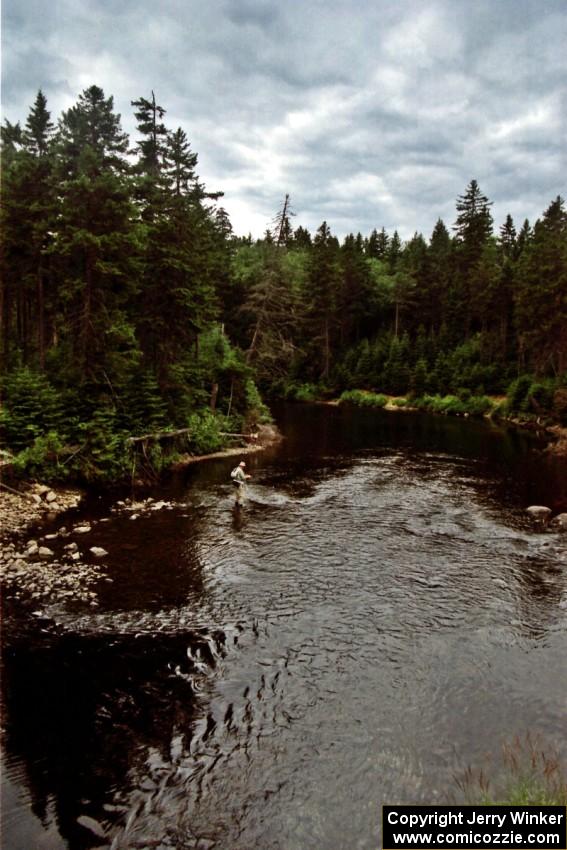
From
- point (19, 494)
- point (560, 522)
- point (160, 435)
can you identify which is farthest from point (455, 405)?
point (19, 494)

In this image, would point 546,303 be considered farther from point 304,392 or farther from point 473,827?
point 473,827

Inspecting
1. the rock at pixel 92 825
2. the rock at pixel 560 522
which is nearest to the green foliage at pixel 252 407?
the rock at pixel 560 522

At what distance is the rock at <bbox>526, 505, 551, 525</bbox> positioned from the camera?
21281 mm

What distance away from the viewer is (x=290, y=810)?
7668 millimetres

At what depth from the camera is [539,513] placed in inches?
868

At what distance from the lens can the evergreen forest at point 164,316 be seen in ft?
80.6

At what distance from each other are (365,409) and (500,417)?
16808 mm

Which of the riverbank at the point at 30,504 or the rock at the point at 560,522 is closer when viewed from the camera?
the riverbank at the point at 30,504

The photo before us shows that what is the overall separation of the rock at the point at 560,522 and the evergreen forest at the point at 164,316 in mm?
18942

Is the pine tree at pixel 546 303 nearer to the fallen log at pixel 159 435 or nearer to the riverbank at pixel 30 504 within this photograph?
the fallen log at pixel 159 435

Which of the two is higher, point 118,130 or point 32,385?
point 118,130

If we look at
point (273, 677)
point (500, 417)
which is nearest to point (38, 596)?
point (273, 677)

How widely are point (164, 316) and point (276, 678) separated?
2528 cm

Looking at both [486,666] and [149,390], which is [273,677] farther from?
[149,390]
